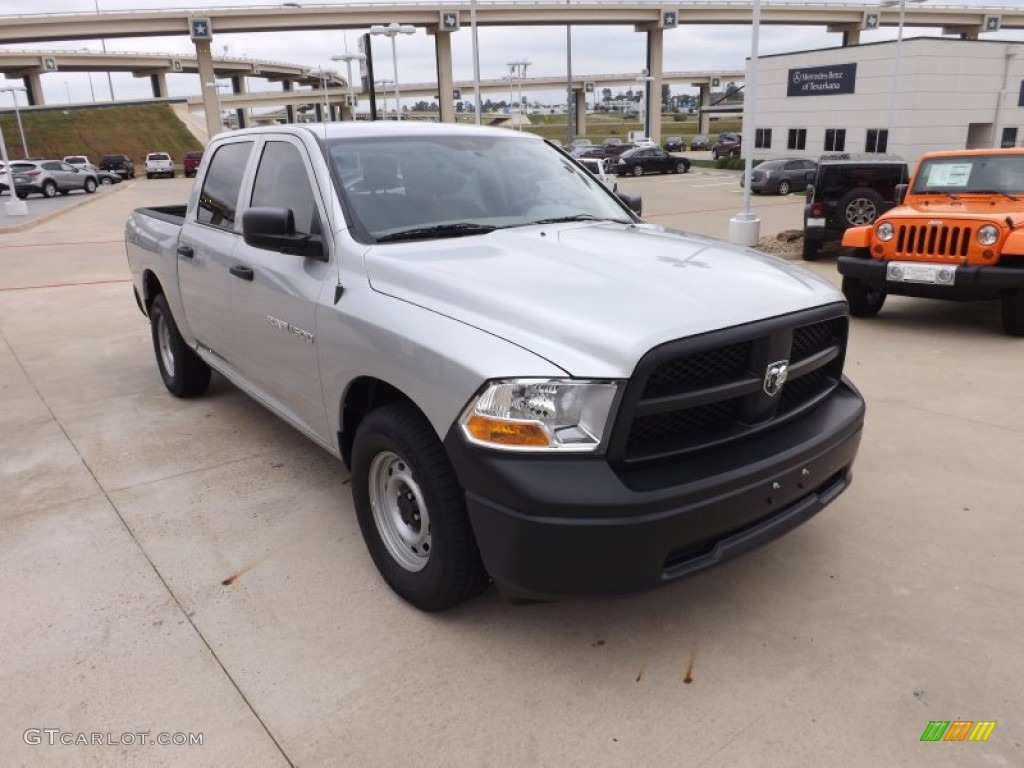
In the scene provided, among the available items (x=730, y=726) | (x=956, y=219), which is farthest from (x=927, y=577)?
(x=956, y=219)

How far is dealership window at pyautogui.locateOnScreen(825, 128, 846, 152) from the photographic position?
144 ft

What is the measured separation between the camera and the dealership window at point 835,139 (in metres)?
43.9

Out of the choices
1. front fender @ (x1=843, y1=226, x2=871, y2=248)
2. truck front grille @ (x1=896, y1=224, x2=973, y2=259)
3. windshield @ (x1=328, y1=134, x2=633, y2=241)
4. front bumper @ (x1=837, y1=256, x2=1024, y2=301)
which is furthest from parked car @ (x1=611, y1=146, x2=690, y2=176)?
windshield @ (x1=328, y1=134, x2=633, y2=241)

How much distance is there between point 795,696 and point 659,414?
108cm

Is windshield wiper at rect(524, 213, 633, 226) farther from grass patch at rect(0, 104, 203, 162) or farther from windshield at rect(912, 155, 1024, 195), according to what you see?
grass patch at rect(0, 104, 203, 162)

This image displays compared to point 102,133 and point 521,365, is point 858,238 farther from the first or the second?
point 102,133

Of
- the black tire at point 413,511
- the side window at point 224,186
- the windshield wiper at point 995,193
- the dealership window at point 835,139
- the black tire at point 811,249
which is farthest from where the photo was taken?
the dealership window at point 835,139

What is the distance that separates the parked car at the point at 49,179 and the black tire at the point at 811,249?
108ft

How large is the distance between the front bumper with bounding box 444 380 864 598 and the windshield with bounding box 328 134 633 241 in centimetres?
138

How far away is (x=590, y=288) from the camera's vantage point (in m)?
2.81

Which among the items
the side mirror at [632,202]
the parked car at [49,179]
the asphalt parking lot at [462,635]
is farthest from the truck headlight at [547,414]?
the parked car at [49,179]

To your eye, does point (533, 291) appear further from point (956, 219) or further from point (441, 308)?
point (956, 219)

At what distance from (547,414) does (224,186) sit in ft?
10.5

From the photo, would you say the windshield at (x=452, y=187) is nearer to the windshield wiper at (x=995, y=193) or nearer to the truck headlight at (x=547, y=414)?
the truck headlight at (x=547, y=414)
